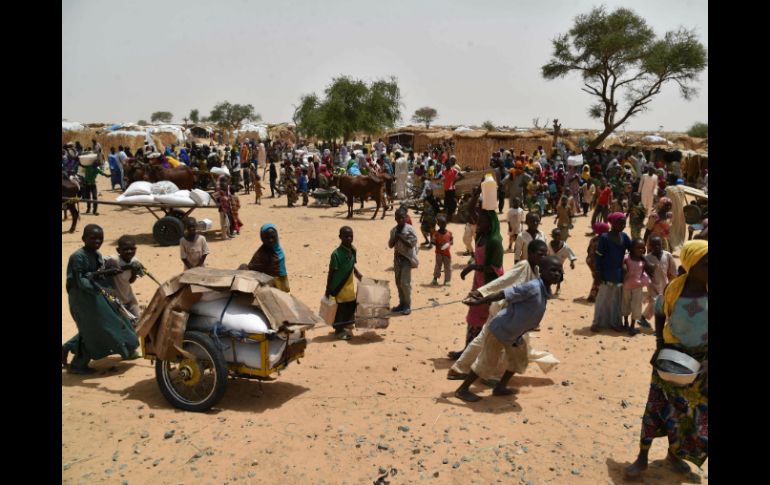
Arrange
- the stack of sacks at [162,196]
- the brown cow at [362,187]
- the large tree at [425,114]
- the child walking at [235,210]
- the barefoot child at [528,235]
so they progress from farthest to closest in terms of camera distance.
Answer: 1. the large tree at [425,114]
2. the brown cow at [362,187]
3. the child walking at [235,210]
4. the stack of sacks at [162,196]
5. the barefoot child at [528,235]

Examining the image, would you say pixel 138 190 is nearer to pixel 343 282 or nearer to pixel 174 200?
pixel 174 200

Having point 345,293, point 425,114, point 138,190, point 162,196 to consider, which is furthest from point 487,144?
point 425,114

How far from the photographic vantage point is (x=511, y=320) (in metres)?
5.17

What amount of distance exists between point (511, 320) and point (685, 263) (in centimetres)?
164

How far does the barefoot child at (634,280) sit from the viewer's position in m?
7.53

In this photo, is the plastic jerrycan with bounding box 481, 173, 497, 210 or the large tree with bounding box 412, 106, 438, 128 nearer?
the plastic jerrycan with bounding box 481, 173, 497, 210

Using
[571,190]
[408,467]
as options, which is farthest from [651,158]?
[408,467]

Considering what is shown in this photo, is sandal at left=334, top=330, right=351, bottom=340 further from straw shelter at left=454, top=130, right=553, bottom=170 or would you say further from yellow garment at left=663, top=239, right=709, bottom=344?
straw shelter at left=454, top=130, right=553, bottom=170

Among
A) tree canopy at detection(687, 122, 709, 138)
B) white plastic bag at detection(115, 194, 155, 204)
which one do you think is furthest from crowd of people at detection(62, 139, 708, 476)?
tree canopy at detection(687, 122, 709, 138)

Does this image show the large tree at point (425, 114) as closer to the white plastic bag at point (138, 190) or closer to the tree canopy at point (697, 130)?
the tree canopy at point (697, 130)

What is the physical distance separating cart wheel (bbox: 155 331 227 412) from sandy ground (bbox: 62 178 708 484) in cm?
12

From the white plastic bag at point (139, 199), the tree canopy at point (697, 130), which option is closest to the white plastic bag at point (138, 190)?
the white plastic bag at point (139, 199)

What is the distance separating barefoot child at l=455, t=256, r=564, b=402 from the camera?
504 centimetres

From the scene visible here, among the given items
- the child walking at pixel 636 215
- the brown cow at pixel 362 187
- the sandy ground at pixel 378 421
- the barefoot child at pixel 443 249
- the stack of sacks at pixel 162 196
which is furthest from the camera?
the brown cow at pixel 362 187
